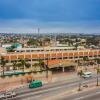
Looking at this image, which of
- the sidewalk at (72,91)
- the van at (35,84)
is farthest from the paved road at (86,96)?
the van at (35,84)

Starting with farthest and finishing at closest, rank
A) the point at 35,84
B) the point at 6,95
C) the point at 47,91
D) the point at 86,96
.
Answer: the point at 35,84
the point at 47,91
the point at 86,96
the point at 6,95

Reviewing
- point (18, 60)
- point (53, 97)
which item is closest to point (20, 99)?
point (53, 97)

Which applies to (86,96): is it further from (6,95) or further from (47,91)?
(6,95)

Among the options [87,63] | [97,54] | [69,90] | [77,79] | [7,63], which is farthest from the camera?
[97,54]

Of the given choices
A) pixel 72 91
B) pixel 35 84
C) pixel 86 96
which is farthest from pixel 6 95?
pixel 86 96

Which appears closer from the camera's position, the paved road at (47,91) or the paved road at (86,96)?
the paved road at (86,96)

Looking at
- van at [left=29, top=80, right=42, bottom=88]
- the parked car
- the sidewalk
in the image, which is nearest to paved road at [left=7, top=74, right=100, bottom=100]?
the sidewalk

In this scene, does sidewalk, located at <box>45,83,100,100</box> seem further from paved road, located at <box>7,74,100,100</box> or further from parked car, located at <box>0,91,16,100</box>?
parked car, located at <box>0,91,16,100</box>

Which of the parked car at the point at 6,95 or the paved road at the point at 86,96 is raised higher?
the parked car at the point at 6,95

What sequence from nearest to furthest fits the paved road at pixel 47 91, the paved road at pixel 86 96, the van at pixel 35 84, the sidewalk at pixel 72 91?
the paved road at pixel 86 96
the sidewalk at pixel 72 91
the paved road at pixel 47 91
the van at pixel 35 84

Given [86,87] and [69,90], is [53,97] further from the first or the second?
[86,87]

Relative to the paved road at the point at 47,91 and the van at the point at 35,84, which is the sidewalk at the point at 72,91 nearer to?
the paved road at the point at 47,91
